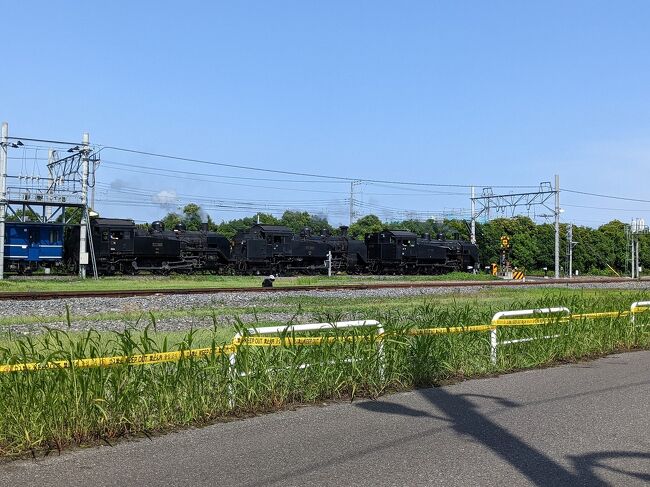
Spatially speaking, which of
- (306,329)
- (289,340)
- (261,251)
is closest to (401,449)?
(289,340)

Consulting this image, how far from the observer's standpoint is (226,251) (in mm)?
47156

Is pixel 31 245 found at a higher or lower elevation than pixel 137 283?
higher

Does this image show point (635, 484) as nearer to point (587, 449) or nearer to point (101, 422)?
point (587, 449)

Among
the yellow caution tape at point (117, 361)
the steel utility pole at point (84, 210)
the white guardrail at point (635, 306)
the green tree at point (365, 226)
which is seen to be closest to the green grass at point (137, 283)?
the steel utility pole at point (84, 210)

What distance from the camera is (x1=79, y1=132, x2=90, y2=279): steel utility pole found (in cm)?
3759

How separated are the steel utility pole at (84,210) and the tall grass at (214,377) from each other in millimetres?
30439

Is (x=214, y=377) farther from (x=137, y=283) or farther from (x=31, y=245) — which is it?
(x=31, y=245)

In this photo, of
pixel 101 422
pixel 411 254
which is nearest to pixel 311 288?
pixel 101 422

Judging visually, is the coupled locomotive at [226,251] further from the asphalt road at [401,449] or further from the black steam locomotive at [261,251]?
the asphalt road at [401,449]

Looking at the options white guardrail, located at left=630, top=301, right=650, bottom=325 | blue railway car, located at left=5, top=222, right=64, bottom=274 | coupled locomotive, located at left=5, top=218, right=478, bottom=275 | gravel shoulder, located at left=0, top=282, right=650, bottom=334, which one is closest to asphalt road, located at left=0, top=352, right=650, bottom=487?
white guardrail, located at left=630, top=301, right=650, bottom=325

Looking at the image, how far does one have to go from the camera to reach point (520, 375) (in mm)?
10031

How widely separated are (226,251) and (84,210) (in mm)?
10675

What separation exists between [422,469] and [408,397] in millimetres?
2810

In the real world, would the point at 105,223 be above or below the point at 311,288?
above
